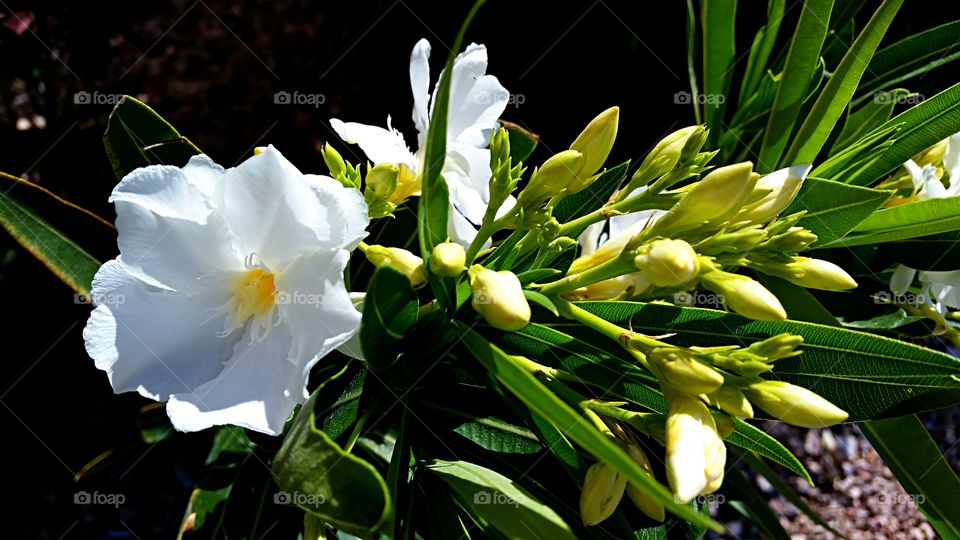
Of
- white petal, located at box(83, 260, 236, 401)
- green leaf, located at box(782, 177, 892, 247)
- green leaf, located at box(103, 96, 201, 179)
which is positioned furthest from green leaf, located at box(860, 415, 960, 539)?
green leaf, located at box(103, 96, 201, 179)

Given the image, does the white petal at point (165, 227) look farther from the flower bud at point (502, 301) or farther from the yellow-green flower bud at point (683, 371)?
the yellow-green flower bud at point (683, 371)

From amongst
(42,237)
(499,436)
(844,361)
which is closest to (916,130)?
(844,361)

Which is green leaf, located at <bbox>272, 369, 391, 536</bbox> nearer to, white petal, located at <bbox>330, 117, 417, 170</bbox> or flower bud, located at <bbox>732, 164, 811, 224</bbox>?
white petal, located at <bbox>330, 117, 417, 170</bbox>

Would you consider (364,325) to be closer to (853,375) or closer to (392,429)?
(392,429)

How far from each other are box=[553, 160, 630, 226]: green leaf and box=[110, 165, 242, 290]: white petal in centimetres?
49

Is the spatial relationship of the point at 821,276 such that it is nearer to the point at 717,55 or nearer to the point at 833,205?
the point at 833,205

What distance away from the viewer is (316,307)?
782mm

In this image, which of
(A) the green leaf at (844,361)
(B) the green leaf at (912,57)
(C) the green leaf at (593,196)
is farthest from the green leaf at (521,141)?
(B) the green leaf at (912,57)

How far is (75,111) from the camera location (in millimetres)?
2049

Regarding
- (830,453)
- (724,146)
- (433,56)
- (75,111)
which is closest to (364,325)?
(724,146)

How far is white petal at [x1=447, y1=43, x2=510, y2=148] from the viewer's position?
101 centimetres

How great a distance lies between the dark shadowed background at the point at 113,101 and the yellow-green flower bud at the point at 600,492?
0.84m

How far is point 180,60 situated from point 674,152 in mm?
2266

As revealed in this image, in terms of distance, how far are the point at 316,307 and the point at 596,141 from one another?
1.26ft
